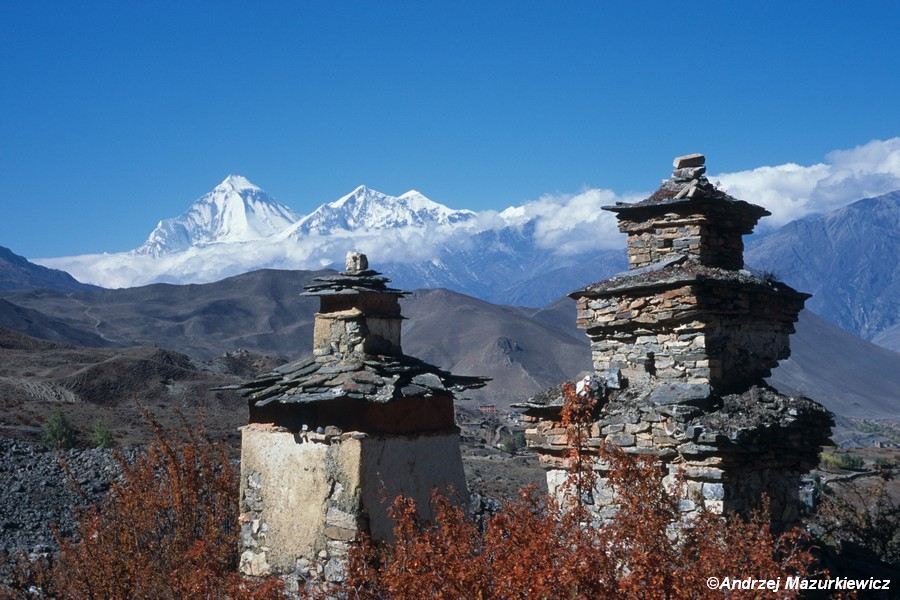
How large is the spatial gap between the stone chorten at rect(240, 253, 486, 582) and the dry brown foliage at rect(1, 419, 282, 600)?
1.90ft

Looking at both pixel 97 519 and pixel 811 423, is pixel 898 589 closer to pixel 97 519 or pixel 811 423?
pixel 811 423

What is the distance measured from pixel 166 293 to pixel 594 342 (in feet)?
375

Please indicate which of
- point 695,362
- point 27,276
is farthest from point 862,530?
point 27,276

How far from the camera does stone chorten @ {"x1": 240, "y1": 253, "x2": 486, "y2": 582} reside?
8727 millimetres

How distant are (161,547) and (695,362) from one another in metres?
5.79

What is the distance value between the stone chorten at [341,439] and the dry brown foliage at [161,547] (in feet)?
1.90

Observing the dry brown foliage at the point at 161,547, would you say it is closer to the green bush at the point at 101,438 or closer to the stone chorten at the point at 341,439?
the stone chorten at the point at 341,439

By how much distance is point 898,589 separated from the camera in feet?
31.4

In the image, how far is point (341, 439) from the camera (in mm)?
8758

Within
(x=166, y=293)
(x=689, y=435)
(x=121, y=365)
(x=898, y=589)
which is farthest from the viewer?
(x=166, y=293)

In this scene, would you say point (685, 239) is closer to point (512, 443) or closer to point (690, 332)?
point (690, 332)

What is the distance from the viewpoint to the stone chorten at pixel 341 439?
8727 mm

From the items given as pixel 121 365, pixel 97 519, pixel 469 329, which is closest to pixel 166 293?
pixel 469 329

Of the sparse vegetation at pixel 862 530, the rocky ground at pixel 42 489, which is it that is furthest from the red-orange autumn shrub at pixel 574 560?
the rocky ground at pixel 42 489
